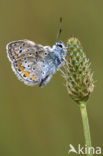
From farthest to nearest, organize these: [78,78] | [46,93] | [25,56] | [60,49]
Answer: [46,93]
[25,56]
[60,49]
[78,78]

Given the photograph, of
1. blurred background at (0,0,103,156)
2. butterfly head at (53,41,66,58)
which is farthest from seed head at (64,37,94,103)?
blurred background at (0,0,103,156)

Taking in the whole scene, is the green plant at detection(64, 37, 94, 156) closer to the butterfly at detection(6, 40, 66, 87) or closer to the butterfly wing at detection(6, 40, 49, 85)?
the butterfly at detection(6, 40, 66, 87)

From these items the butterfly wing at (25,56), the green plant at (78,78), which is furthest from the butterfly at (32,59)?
the green plant at (78,78)

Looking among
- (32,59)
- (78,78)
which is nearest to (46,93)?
(32,59)

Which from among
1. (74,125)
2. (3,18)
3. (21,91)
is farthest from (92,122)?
(3,18)

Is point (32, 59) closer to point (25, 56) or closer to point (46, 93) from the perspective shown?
point (25, 56)

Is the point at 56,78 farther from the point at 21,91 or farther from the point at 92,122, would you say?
the point at 92,122
